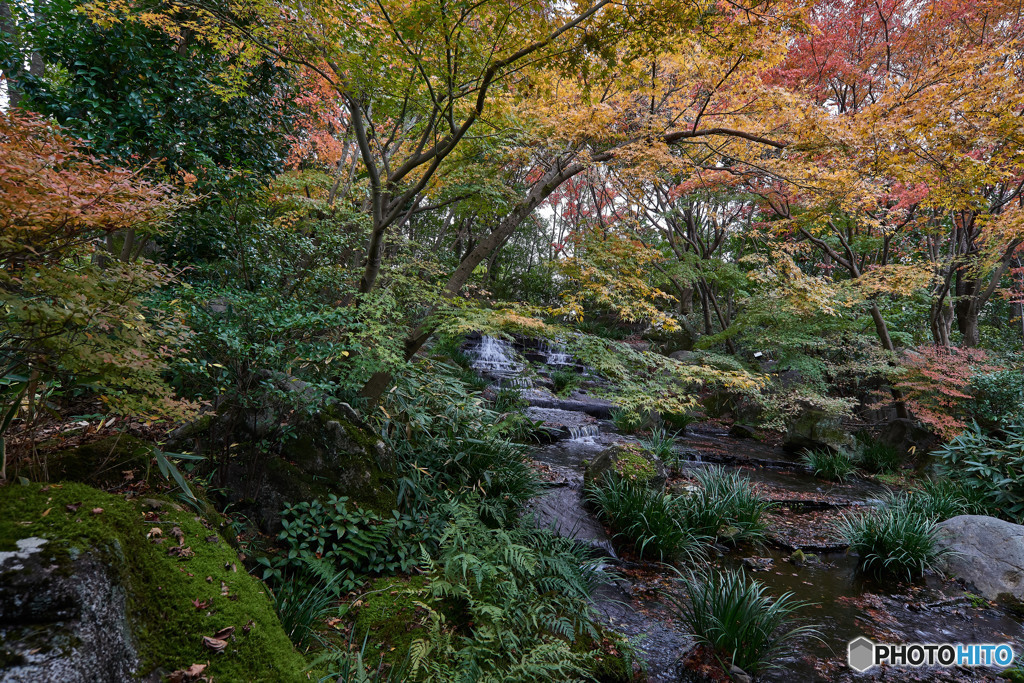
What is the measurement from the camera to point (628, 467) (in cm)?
575

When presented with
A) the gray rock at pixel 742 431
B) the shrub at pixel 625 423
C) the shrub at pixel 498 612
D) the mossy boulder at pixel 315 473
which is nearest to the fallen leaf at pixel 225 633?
the shrub at pixel 498 612

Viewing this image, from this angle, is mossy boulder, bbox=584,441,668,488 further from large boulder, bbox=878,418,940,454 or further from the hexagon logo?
large boulder, bbox=878,418,940,454

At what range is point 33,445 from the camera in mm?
1964

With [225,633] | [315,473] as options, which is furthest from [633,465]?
[225,633]

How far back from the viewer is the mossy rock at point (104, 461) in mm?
2170

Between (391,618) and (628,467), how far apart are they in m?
3.79

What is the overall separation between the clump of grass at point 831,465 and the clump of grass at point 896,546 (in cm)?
315

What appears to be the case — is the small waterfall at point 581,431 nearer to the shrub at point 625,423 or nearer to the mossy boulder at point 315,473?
the shrub at point 625,423

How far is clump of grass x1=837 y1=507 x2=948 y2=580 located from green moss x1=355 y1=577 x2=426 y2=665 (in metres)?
5.06

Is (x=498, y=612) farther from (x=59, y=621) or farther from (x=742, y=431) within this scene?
(x=742, y=431)

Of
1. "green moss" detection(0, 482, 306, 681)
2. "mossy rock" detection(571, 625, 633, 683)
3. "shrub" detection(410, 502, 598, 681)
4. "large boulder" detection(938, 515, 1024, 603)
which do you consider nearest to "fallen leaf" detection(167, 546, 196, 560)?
"green moss" detection(0, 482, 306, 681)

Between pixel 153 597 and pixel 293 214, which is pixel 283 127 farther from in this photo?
pixel 153 597

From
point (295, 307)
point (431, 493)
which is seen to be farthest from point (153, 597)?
point (431, 493)

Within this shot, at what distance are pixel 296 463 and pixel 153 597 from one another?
180cm
